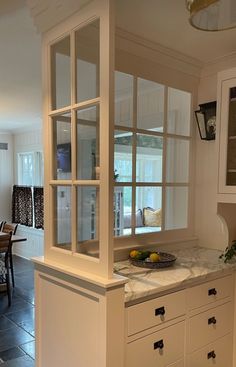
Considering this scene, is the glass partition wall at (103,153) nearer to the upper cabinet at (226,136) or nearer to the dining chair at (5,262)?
the upper cabinet at (226,136)

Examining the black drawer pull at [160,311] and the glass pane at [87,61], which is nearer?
A: the glass pane at [87,61]

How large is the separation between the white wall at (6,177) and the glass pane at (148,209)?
191 inches

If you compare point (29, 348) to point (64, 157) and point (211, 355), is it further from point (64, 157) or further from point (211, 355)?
point (64, 157)

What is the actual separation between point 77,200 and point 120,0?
1.05m

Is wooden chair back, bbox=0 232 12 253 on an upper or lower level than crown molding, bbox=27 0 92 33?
lower

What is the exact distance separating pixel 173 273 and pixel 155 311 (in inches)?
11.2

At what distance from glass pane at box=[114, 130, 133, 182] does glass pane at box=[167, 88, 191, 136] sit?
1.36 ft

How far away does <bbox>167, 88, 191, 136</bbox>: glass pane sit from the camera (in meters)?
2.37

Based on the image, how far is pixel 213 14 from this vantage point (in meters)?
1.41

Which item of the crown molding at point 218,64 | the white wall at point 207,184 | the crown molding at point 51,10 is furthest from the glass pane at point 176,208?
the crown molding at point 51,10

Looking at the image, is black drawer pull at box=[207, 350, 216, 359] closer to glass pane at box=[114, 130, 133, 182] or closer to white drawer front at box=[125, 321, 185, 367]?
white drawer front at box=[125, 321, 185, 367]

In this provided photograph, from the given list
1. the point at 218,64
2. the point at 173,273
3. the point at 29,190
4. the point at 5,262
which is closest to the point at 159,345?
the point at 173,273

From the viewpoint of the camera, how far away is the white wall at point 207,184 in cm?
240

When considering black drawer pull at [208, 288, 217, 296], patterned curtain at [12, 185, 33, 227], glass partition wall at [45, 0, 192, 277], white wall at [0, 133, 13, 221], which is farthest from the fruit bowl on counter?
white wall at [0, 133, 13, 221]
